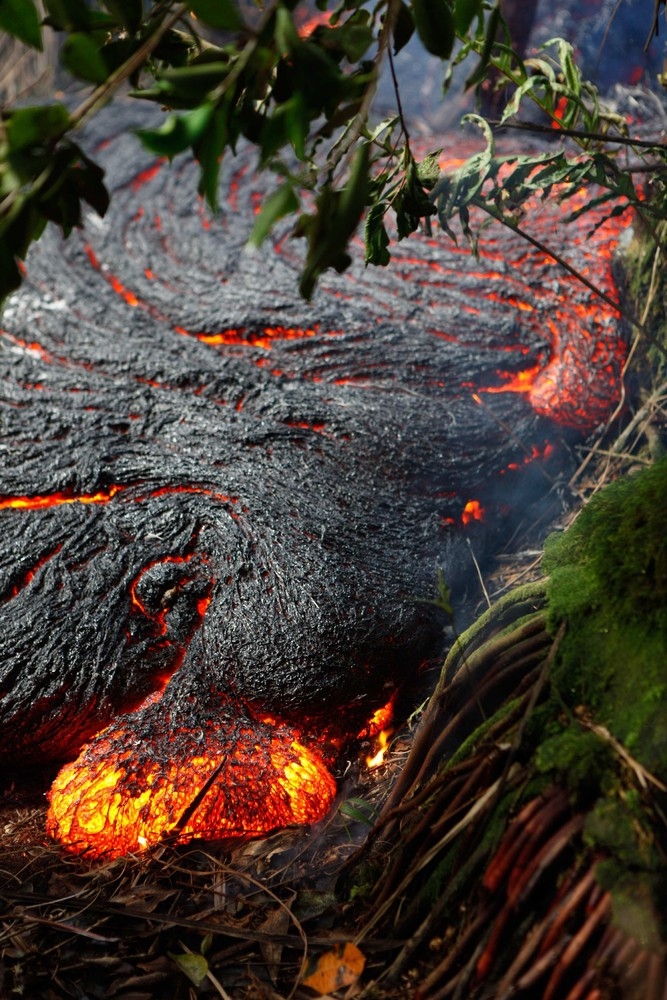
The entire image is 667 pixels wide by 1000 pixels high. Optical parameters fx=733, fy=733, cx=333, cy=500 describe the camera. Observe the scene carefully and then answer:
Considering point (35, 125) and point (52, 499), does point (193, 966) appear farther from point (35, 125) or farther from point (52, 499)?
point (52, 499)

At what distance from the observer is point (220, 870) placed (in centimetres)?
163

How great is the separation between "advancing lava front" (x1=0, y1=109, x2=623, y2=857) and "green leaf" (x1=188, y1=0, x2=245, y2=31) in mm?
1524

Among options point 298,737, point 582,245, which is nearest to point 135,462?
point 298,737

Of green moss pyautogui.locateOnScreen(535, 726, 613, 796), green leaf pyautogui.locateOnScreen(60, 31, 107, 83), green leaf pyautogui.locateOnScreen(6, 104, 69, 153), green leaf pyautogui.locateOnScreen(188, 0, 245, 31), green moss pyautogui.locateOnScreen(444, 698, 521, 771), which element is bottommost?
green moss pyautogui.locateOnScreen(444, 698, 521, 771)

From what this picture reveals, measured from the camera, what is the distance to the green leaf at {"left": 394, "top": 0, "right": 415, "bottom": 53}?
3.06 feet

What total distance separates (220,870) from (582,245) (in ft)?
9.39

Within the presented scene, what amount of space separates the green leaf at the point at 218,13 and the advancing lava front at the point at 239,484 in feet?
5.00

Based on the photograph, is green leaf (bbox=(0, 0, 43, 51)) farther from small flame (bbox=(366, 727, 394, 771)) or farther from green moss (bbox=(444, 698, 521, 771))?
small flame (bbox=(366, 727, 394, 771))

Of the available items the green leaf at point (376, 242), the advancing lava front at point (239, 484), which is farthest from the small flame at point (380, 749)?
the green leaf at point (376, 242)

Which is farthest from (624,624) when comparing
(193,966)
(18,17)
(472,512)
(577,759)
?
(472,512)

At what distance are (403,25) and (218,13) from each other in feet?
0.92

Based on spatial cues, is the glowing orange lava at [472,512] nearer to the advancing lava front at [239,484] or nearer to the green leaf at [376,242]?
the advancing lava front at [239,484]

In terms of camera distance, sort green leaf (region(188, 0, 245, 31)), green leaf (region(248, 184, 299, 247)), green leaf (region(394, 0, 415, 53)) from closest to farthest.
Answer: green leaf (region(248, 184, 299, 247))
green leaf (region(188, 0, 245, 31))
green leaf (region(394, 0, 415, 53))

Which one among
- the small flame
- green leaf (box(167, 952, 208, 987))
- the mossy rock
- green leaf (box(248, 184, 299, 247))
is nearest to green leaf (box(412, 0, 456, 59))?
→ green leaf (box(248, 184, 299, 247))
